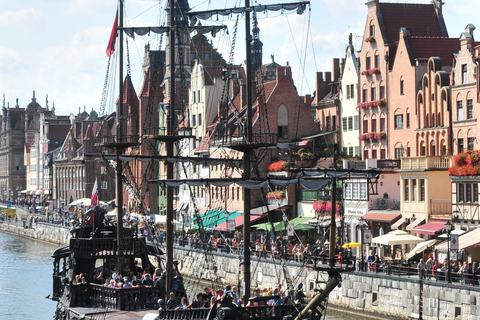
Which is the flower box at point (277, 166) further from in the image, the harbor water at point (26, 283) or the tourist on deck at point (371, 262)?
the tourist on deck at point (371, 262)

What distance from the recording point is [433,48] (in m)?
71.1

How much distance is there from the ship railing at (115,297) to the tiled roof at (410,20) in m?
37.2

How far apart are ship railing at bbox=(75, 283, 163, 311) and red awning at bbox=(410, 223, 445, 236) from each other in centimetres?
2215

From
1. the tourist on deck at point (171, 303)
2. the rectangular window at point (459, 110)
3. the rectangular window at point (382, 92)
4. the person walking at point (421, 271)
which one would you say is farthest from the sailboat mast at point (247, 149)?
the rectangular window at point (382, 92)

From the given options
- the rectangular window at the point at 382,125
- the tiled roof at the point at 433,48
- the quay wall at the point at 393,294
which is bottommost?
the quay wall at the point at 393,294

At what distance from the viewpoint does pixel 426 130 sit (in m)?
67.3

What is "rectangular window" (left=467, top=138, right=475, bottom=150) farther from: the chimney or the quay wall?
the chimney

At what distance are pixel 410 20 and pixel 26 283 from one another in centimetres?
3161

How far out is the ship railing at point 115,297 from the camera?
4025 cm

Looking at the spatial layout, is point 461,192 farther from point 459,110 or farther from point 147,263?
point 147,263

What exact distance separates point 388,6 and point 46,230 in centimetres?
5835

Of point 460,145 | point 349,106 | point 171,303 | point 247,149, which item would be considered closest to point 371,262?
point 460,145

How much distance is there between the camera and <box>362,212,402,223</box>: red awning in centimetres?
6550

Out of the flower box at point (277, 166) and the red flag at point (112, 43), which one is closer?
the red flag at point (112, 43)
